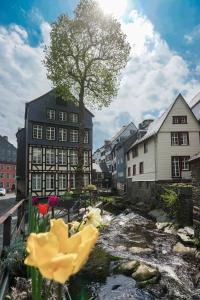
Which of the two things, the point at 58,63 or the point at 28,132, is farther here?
the point at 28,132

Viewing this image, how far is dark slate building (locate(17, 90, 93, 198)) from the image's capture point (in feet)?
93.7


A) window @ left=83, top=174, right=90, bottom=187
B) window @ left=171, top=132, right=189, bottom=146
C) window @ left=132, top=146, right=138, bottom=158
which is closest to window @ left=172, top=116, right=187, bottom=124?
window @ left=171, top=132, right=189, bottom=146

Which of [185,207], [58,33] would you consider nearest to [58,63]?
[58,33]

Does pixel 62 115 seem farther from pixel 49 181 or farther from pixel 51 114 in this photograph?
pixel 49 181

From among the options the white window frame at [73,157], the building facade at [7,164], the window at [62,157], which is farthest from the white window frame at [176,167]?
the building facade at [7,164]

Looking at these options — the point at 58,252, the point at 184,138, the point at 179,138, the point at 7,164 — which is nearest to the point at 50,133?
the point at 179,138

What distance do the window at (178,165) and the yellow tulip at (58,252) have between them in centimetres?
2530

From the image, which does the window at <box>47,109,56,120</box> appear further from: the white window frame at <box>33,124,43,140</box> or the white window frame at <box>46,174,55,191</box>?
the white window frame at <box>46,174,55,191</box>

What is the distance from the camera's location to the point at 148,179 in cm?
2702

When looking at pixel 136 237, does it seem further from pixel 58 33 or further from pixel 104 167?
pixel 104 167

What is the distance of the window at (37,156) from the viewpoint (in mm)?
28680

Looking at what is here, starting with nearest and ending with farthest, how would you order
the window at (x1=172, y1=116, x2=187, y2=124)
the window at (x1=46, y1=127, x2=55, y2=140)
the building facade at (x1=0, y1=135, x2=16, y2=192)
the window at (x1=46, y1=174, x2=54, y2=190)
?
the window at (x1=172, y1=116, x2=187, y2=124)
the window at (x1=46, y1=174, x2=54, y2=190)
the window at (x1=46, y1=127, x2=55, y2=140)
the building facade at (x1=0, y1=135, x2=16, y2=192)

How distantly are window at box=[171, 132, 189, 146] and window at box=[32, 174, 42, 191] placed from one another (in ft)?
48.0

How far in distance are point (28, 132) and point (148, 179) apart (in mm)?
14052
